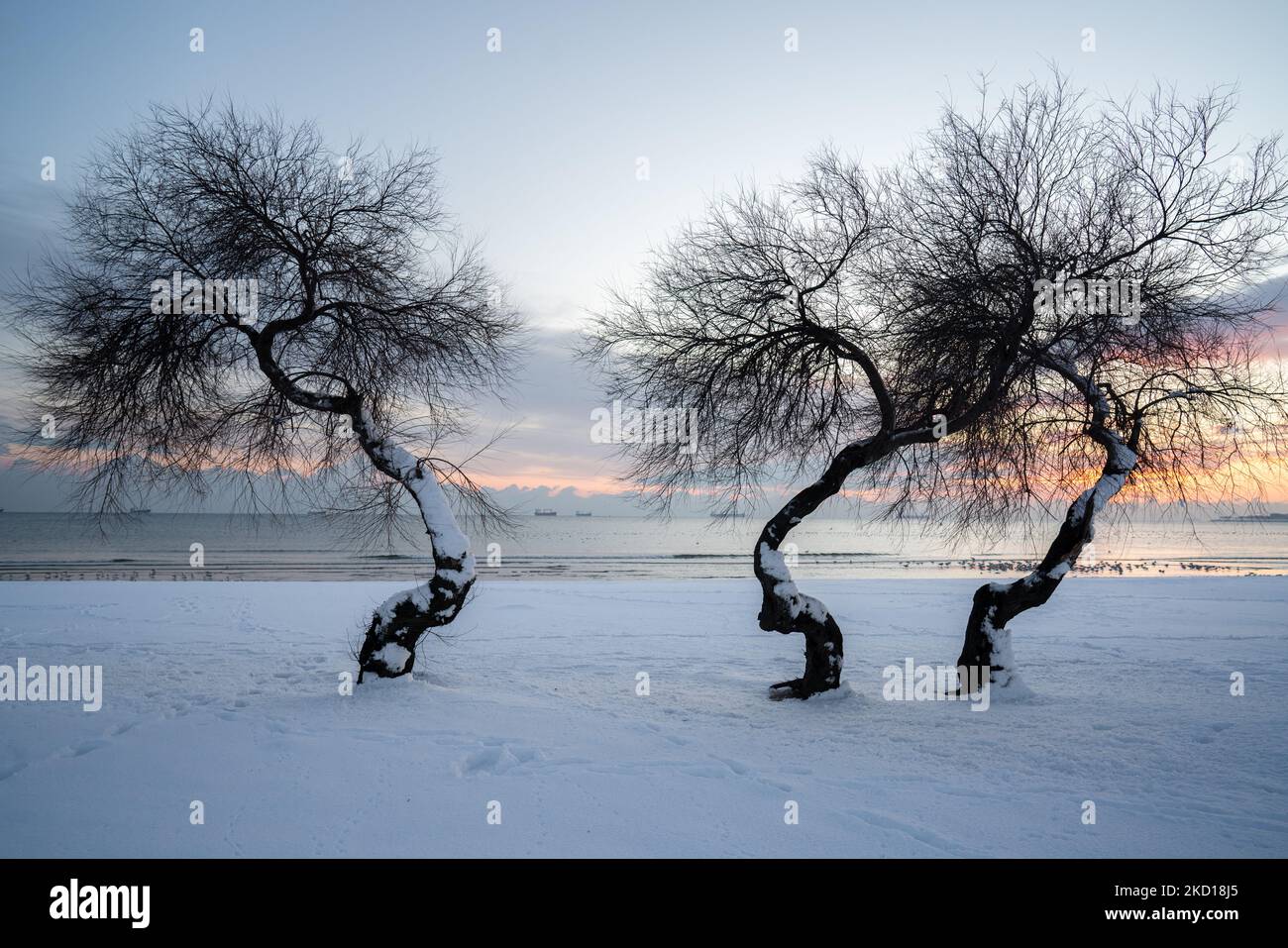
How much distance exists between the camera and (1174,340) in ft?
29.9

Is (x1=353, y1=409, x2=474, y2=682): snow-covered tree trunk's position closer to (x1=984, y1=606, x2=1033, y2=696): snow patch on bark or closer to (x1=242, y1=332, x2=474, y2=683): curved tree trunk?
(x1=242, y1=332, x2=474, y2=683): curved tree trunk

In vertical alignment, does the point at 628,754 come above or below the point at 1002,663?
below

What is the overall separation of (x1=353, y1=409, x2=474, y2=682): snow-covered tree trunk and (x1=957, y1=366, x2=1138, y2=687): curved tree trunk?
6.94 metres

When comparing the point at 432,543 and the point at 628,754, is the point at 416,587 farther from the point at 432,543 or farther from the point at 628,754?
the point at 628,754

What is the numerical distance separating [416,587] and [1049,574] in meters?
8.45

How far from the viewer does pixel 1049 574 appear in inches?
370

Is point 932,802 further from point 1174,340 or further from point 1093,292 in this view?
point 1174,340

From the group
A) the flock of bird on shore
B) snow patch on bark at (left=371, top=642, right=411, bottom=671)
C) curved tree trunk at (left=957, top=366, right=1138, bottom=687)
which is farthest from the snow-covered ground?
the flock of bird on shore

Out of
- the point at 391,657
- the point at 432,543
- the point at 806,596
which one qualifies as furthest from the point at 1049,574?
the point at 391,657

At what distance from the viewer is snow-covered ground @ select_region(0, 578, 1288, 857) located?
509 centimetres

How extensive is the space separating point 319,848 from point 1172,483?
11.3 meters

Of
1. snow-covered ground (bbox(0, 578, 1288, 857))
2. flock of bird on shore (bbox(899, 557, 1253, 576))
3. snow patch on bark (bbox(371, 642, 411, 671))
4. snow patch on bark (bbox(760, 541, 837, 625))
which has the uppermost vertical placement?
snow patch on bark (bbox(760, 541, 837, 625))

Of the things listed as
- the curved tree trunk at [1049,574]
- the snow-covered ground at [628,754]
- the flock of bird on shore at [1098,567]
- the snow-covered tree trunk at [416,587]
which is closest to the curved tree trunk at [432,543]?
the snow-covered tree trunk at [416,587]
